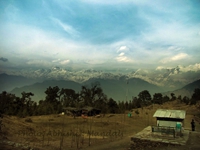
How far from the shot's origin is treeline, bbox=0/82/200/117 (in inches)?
1839

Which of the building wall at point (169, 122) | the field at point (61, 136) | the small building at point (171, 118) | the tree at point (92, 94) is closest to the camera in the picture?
the field at point (61, 136)

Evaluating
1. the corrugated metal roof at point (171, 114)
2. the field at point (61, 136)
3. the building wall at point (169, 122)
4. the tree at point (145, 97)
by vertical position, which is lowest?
the field at point (61, 136)

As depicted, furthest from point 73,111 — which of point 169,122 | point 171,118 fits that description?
point 171,118

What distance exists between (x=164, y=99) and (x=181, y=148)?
68.8m

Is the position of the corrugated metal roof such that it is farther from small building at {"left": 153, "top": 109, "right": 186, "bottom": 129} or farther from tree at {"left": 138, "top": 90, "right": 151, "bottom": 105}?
tree at {"left": 138, "top": 90, "right": 151, "bottom": 105}

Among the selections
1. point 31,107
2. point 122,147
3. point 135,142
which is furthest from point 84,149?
point 31,107

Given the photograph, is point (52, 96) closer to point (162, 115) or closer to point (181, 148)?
point (162, 115)

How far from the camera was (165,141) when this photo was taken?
13914 millimetres

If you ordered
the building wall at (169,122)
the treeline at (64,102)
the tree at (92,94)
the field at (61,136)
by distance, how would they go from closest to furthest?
1. the field at (61,136)
2. the building wall at (169,122)
3. the treeline at (64,102)
4. the tree at (92,94)

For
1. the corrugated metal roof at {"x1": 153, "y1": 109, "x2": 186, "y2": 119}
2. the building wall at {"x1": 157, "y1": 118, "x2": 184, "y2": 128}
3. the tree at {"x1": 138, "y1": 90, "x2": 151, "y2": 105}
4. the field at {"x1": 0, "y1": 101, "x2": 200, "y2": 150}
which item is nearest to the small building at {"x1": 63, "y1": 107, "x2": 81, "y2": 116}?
the field at {"x1": 0, "y1": 101, "x2": 200, "y2": 150}

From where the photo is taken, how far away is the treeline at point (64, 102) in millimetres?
46719

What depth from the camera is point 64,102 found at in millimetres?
64188

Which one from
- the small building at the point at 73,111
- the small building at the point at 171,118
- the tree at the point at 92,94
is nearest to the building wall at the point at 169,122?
the small building at the point at 171,118

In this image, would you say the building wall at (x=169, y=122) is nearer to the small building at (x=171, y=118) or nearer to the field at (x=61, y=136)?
the small building at (x=171, y=118)
